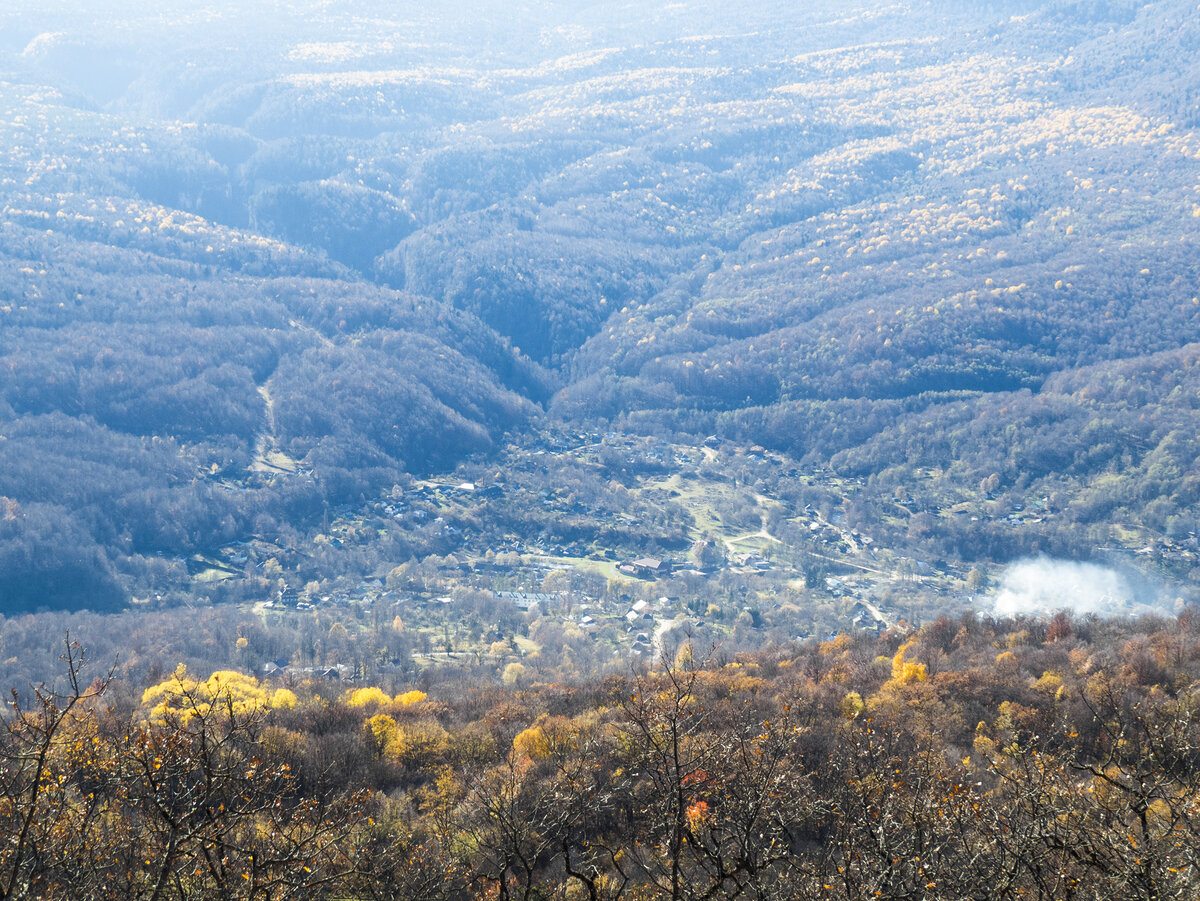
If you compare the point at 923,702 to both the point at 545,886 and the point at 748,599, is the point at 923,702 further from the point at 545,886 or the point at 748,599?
the point at 748,599

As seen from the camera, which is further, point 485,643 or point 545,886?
point 485,643

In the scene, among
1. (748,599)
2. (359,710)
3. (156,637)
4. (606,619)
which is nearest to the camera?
(359,710)

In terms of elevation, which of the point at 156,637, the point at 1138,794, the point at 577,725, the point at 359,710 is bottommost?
the point at 156,637

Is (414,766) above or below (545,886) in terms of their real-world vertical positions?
below

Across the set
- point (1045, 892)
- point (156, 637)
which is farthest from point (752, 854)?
point (156, 637)

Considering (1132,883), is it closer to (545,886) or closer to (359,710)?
(545,886)

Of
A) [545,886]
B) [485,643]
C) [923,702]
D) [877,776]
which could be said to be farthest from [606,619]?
[877,776]

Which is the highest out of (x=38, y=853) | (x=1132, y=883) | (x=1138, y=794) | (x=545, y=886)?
(x=1138, y=794)

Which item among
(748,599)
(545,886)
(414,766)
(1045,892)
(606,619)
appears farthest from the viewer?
(748,599)

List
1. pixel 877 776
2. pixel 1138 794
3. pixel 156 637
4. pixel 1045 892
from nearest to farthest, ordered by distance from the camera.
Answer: pixel 1138 794, pixel 1045 892, pixel 877 776, pixel 156 637
